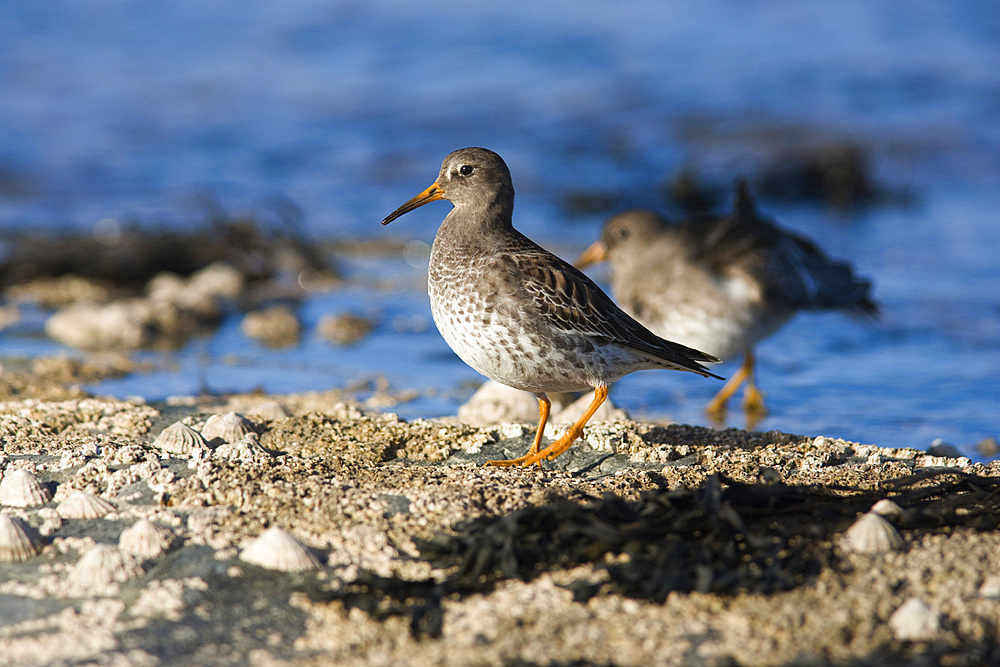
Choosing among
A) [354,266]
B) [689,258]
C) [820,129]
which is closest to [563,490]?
[689,258]

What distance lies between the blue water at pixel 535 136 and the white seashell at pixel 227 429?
1.41 metres

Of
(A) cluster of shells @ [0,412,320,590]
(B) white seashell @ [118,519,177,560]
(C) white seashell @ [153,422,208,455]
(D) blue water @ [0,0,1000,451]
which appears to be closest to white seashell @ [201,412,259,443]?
(C) white seashell @ [153,422,208,455]

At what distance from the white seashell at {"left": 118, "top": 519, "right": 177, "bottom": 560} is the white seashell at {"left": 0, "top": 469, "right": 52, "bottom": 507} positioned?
50cm

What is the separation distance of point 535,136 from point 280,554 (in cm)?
1274

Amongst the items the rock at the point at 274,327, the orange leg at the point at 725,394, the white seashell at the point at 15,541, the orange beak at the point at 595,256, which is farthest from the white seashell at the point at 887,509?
the rock at the point at 274,327

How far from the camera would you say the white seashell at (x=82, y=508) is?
→ 3.20 meters

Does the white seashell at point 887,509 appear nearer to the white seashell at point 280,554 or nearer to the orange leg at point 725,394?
the white seashell at point 280,554

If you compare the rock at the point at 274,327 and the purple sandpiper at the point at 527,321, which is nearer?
the purple sandpiper at the point at 527,321

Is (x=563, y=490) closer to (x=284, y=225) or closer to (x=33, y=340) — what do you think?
(x=33, y=340)

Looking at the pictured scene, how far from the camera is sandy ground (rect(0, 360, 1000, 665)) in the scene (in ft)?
8.33

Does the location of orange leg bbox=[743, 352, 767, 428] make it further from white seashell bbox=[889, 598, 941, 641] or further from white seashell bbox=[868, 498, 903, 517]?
white seashell bbox=[889, 598, 941, 641]

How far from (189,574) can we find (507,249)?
2099 mm

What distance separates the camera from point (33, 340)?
713 cm

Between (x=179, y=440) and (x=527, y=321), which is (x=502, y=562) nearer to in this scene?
(x=527, y=321)
